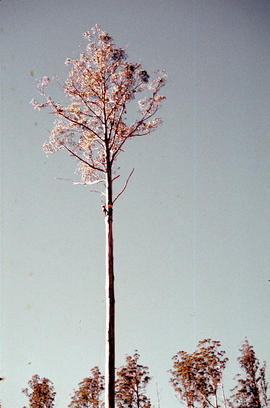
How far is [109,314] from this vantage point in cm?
624

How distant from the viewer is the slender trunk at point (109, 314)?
566 centimetres

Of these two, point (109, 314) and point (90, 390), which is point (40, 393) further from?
point (109, 314)

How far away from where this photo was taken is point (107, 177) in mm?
8133

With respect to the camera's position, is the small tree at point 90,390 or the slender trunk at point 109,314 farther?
the small tree at point 90,390

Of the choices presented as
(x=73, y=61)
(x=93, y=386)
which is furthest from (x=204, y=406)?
(x=73, y=61)

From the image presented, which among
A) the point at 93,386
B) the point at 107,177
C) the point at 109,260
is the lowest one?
the point at 93,386

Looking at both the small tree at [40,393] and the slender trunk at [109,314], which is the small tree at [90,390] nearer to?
the small tree at [40,393]

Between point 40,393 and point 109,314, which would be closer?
point 109,314

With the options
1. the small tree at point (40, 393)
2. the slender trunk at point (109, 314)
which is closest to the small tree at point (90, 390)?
the small tree at point (40, 393)

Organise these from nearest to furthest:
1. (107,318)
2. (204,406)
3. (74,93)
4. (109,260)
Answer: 1. (107,318)
2. (109,260)
3. (74,93)
4. (204,406)

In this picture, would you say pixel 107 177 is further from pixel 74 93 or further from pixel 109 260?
pixel 74 93

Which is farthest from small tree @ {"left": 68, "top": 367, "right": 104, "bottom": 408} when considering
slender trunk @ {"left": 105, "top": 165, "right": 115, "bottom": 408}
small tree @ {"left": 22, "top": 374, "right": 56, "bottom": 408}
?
slender trunk @ {"left": 105, "top": 165, "right": 115, "bottom": 408}

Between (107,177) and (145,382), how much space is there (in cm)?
2591

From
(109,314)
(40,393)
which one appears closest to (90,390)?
(40,393)
